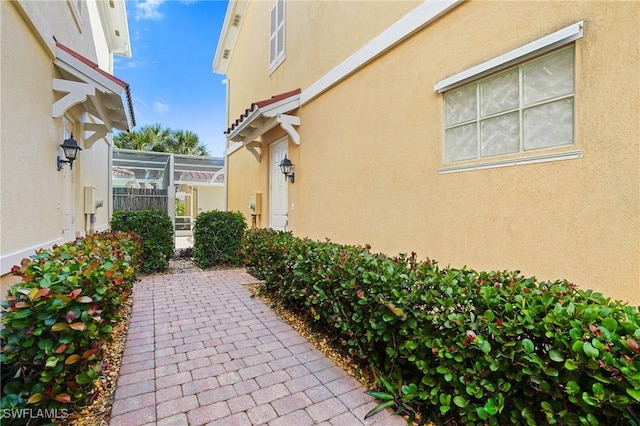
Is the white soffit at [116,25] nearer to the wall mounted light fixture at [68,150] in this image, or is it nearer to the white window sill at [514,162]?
the wall mounted light fixture at [68,150]

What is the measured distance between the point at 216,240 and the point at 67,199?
324cm

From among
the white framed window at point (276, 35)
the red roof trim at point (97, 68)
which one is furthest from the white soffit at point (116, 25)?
the red roof trim at point (97, 68)

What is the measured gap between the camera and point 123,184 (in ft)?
59.9

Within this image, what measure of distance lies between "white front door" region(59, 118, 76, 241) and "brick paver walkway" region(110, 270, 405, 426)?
212 centimetres

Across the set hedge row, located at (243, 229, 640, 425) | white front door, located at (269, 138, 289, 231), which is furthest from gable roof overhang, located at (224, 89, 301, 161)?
hedge row, located at (243, 229, 640, 425)

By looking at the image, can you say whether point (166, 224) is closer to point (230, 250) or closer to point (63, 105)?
point (230, 250)

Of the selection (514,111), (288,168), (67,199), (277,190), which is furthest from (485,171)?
(67,199)

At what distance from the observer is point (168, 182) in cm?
1390

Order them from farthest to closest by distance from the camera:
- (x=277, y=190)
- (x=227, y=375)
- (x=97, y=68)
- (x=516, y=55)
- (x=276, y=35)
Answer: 1. (x=277, y=190)
2. (x=276, y=35)
3. (x=97, y=68)
4. (x=516, y=55)
5. (x=227, y=375)

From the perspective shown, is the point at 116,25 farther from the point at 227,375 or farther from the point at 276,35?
the point at 227,375

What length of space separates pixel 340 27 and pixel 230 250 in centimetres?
573

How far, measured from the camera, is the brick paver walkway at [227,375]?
237 centimetres

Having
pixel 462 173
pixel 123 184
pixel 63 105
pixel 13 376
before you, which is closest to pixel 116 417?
pixel 13 376

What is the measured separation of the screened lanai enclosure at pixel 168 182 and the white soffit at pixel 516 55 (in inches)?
285
